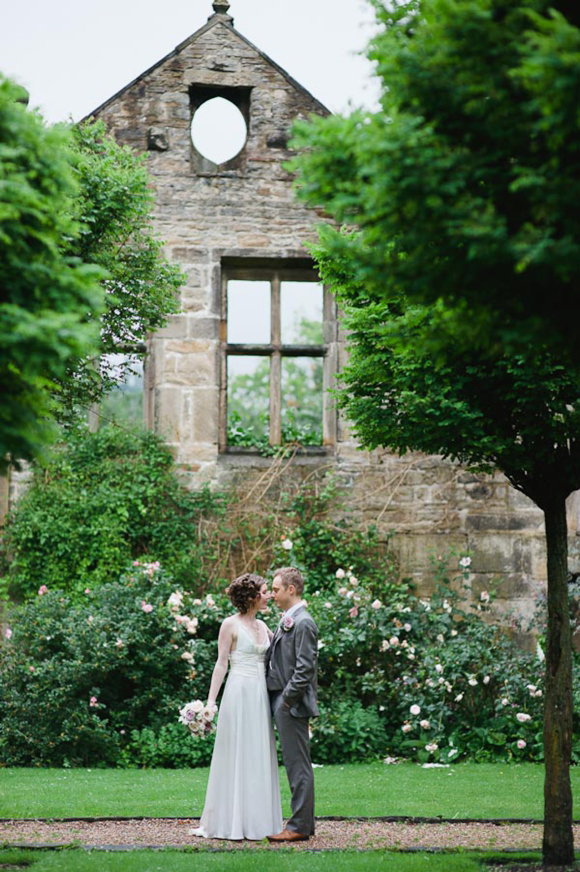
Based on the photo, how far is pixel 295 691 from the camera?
6.84m

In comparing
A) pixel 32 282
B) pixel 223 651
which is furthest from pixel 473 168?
pixel 223 651

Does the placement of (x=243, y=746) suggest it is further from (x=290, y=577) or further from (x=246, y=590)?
(x=290, y=577)

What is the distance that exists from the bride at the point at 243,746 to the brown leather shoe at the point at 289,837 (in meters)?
0.08

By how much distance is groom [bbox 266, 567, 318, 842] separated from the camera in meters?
6.80

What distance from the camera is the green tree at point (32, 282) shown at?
4016 mm

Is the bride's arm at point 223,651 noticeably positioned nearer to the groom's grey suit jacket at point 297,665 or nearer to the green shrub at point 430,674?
the groom's grey suit jacket at point 297,665

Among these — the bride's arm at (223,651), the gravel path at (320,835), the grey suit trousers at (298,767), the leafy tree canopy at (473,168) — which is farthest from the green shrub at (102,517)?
the leafy tree canopy at (473,168)

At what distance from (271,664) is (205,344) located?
19.5 feet

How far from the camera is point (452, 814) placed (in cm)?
751

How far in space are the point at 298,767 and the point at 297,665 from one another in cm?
62

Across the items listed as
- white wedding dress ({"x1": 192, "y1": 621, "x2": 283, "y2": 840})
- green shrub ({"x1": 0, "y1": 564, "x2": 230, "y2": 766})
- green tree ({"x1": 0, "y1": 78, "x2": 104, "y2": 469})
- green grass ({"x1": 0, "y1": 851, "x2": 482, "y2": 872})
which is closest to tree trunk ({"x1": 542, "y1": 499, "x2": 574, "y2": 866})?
green grass ({"x1": 0, "y1": 851, "x2": 482, "y2": 872})

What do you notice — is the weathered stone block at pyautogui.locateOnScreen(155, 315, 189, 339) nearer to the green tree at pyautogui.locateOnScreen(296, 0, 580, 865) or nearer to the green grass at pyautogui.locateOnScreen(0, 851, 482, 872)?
the green grass at pyautogui.locateOnScreen(0, 851, 482, 872)

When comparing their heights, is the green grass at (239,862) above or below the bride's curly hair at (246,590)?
below

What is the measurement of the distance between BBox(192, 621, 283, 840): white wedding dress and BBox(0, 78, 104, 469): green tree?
10.5 feet
